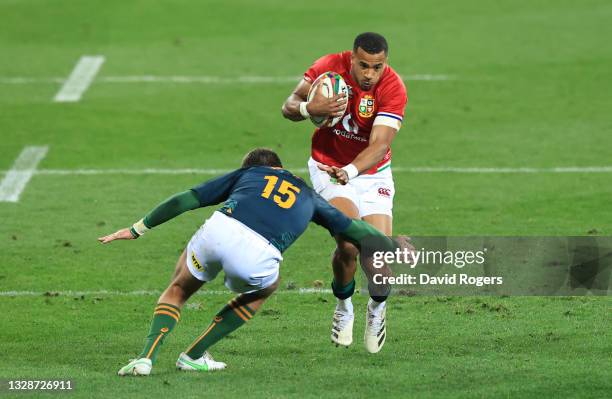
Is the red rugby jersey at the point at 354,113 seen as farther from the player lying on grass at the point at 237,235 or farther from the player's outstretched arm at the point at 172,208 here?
the player's outstretched arm at the point at 172,208

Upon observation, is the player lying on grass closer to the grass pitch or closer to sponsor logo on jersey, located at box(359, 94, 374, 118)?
the grass pitch

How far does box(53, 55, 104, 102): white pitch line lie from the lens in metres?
21.6

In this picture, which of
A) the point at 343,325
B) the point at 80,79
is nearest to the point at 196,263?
the point at 343,325

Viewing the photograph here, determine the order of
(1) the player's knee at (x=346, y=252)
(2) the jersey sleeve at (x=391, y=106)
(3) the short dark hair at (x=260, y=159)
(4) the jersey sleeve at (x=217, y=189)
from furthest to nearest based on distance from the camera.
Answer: (2) the jersey sleeve at (x=391, y=106)
(1) the player's knee at (x=346, y=252)
(3) the short dark hair at (x=260, y=159)
(4) the jersey sleeve at (x=217, y=189)

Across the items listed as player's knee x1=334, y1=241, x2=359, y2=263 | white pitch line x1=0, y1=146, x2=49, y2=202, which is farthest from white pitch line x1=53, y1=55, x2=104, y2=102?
player's knee x1=334, y1=241, x2=359, y2=263

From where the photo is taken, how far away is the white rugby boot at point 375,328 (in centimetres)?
1029

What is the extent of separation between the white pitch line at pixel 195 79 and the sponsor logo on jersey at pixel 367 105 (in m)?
11.7

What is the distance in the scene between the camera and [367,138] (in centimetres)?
1098

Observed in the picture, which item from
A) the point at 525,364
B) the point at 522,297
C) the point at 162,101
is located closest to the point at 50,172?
the point at 162,101

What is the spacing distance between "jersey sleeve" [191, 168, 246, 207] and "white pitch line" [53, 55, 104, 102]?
12338 millimetres

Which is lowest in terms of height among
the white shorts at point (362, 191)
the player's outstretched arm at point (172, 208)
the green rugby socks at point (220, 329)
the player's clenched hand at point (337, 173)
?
the green rugby socks at point (220, 329)

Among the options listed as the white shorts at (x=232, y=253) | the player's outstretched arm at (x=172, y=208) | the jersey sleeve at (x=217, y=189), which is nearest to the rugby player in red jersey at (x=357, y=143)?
the jersey sleeve at (x=217, y=189)

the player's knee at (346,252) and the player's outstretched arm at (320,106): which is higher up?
the player's outstretched arm at (320,106)

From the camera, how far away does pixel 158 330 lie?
938cm
